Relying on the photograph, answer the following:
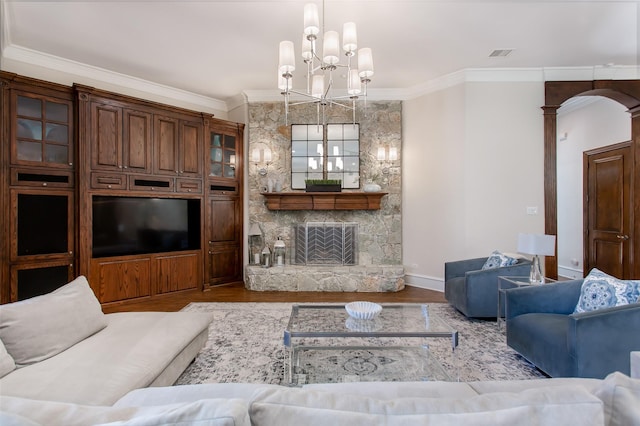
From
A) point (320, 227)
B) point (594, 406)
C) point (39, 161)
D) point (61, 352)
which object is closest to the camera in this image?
point (594, 406)

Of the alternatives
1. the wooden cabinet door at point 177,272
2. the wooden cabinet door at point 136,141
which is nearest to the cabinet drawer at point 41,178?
the wooden cabinet door at point 136,141

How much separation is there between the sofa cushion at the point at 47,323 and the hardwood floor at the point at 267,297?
2.16 meters

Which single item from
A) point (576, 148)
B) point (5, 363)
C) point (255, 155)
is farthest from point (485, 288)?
point (576, 148)

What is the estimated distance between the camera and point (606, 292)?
2178 millimetres

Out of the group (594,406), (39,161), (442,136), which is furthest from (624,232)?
(39,161)

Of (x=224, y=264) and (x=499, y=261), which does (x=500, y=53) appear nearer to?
(x=499, y=261)

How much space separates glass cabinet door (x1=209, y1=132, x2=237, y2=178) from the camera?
5.31 m

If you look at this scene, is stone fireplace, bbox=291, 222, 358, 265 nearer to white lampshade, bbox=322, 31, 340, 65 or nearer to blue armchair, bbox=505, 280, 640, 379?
blue armchair, bbox=505, 280, 640, 379

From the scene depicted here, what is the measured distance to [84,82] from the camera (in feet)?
14.6

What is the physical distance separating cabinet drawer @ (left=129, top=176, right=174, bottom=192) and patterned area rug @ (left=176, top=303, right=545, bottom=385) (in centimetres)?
225

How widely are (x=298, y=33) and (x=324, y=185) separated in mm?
2338

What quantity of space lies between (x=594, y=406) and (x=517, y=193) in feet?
14.9

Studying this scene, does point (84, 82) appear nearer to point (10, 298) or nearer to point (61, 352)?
point (10, 298)

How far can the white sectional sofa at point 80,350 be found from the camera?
148 cm
